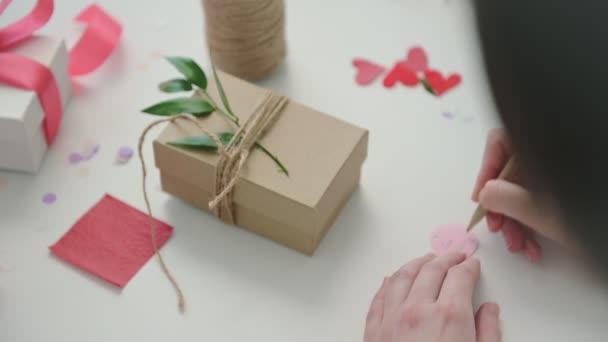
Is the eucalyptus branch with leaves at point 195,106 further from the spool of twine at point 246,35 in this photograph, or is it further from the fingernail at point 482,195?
the fingernail at point 482,195

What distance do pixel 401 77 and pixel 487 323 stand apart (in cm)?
36

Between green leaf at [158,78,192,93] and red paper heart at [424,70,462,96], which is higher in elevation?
green leaf at [158,78,192,93]

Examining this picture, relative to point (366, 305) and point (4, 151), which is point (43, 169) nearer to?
point (4, 151)

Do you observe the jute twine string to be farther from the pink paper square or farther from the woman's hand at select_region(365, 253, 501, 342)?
the woman's hand at select_region(365, 253, 501, 342)

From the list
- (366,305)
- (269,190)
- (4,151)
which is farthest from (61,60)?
(366,305)

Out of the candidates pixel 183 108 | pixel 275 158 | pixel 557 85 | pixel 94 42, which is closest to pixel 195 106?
pixel 183 108

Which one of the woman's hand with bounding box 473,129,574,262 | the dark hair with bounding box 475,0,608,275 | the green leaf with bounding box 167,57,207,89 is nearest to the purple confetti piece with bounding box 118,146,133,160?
the green leaf with bounding box 167,57,207,89

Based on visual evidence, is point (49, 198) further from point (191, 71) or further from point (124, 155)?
point (191, 71)

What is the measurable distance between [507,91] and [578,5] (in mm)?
34

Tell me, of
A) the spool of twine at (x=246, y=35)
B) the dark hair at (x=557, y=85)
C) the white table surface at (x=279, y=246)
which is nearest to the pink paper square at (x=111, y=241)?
the white table surface at (x=279, y=246)

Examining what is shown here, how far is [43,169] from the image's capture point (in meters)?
0.85

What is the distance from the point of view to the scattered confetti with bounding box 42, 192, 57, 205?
32.2 inches

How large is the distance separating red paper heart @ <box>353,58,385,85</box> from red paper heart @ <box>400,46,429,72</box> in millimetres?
37

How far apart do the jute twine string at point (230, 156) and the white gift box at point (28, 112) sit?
0.41 feet
